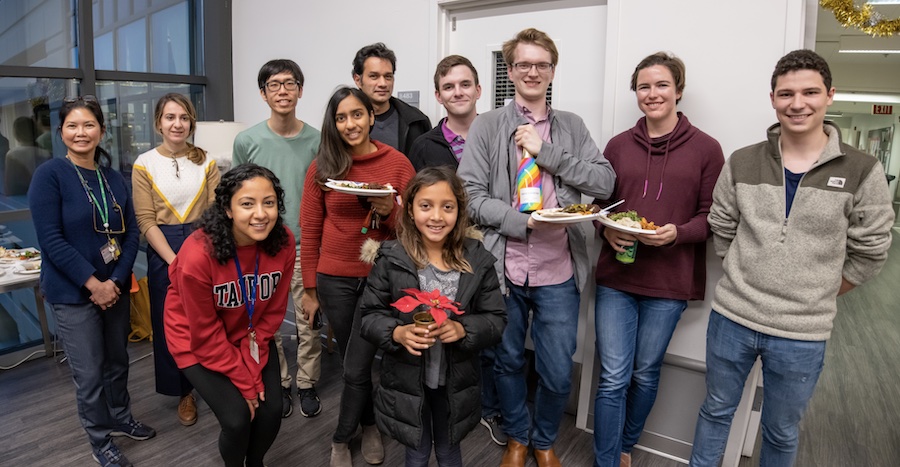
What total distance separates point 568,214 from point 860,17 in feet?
11.2

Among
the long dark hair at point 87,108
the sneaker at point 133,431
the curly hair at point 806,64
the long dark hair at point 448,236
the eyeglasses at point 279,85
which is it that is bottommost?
the sneaker at point 133,431

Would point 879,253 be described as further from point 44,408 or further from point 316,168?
point 44,408

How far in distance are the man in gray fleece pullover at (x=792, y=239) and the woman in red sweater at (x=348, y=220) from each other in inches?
49.5

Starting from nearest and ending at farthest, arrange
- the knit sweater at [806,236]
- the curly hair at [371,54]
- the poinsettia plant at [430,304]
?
the poinsettia plant at [430,304]
the knit sweater at [806,236]
the curly hair at [371,54]

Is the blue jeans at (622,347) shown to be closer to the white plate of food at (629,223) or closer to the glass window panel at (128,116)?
the white plate of food at (629,223)

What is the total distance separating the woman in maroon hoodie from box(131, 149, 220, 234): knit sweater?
1.85 meters

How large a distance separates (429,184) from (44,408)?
2551 millimetres

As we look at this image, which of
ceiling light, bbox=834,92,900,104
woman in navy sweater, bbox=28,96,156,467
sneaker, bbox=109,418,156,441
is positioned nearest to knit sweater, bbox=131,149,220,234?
woman in navy sweater, bbox=28,96,156,467

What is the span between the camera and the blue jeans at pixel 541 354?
2162mm

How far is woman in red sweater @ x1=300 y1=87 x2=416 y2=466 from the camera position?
212 centimetres

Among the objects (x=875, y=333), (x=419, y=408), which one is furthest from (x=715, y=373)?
(x=875, y=333)

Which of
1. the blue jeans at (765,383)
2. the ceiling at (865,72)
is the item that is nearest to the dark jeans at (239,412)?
the blue jeans at (765,383)

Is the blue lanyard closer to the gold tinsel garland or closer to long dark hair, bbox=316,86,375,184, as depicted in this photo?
long dark hair, bbox=316,86,375,184

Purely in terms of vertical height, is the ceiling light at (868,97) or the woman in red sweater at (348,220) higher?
the ceiling light at (868,97)
